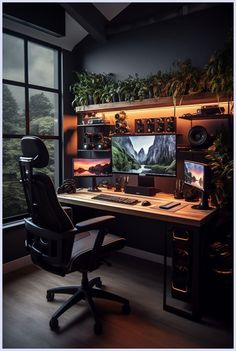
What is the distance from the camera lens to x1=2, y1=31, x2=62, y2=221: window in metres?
3.00

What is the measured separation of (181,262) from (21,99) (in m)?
2.49

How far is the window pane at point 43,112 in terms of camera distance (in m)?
3.26

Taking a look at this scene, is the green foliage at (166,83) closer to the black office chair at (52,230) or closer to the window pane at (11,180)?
the window pane at (11,180)

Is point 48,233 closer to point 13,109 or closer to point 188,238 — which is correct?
point 188,238

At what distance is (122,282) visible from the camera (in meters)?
2.65

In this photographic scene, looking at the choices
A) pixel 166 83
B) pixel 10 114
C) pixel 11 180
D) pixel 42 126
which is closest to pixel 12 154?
pixel 11 180

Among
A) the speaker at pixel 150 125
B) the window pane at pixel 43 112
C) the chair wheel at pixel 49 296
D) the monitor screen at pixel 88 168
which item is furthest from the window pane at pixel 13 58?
the chair wheel at pixel 49 296

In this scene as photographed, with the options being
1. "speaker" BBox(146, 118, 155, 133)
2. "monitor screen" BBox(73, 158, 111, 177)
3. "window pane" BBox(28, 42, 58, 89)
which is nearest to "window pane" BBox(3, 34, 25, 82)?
"window pane" BBox(28, 42, 58, 89)

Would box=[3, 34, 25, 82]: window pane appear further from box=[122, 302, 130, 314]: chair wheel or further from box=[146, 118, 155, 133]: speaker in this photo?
box=[122, 302, 130, 314]: chair wheel

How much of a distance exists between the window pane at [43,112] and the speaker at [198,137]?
1.86 m

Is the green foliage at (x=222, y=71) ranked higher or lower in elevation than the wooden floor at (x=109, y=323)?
higher

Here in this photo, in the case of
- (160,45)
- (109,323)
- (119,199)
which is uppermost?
(160,45)

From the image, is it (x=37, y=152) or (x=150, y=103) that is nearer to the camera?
(x=37, y=152)

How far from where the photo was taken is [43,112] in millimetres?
3426
